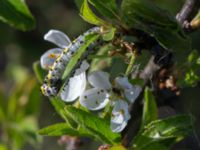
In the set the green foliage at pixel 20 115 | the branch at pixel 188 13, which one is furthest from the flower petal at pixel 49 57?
the green foliage at pixel 20 115

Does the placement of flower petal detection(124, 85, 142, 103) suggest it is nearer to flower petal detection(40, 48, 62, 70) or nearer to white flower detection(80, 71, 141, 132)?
white flower detection(80, 71, 141, 132)

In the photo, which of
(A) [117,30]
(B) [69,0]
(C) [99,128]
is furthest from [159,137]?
(B) [69,0]

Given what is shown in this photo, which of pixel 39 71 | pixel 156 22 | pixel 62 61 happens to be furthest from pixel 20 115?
pixel 156 22

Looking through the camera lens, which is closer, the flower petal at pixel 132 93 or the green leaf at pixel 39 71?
the flower petal at pixel 132 93

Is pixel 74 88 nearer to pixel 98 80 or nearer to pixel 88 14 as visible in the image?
pixel 98 80

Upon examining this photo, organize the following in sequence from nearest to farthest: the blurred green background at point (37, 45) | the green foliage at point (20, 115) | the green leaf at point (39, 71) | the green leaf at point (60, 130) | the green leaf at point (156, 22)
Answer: the green leaf at point (156, 22), the green leaf at point (60, 130), the green leaf at point (39, 71), the green foliage at point (20, 115), the blurred green background at point (37, 45)

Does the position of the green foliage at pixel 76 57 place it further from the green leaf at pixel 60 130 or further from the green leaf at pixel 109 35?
the green leaf at pixel 60 130

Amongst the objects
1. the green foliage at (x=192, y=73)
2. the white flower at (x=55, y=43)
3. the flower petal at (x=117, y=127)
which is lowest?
the green foliage at (x=192, y=73)

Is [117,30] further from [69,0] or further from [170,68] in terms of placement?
[69,0]
